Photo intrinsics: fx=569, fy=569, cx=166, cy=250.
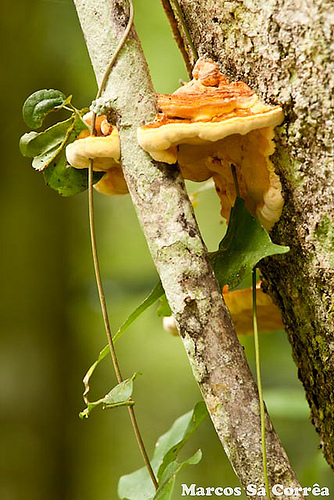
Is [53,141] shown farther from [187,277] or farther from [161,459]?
[161,459]

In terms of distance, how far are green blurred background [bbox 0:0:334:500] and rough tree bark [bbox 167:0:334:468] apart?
964mm

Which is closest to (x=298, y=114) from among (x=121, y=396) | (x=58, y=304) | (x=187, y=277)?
(x=187, y=277)

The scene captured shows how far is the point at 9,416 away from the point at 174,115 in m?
1.93

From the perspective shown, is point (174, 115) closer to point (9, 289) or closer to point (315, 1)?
point (315, 1)

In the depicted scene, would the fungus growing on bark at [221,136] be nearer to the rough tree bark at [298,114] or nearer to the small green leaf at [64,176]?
the rough tree bark at [298,114]

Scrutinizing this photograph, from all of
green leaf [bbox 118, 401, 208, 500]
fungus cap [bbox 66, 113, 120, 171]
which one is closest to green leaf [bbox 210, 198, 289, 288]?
fungus cap [bbox 66, 113, 120, 171]

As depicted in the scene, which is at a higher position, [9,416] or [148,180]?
[148,180]

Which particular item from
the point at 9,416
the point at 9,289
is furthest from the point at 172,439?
the point at 9,289

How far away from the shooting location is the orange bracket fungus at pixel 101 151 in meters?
0.92

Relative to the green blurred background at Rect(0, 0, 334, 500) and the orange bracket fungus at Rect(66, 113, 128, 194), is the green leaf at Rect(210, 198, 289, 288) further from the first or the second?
the green blurred background at Rect(0, 0, 334, 500)

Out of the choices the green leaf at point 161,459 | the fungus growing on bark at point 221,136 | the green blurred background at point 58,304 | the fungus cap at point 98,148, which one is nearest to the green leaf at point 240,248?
the fungus growing on bark at point 221,136

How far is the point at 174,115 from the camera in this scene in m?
0.86

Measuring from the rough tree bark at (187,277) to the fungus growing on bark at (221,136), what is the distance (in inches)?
2.0

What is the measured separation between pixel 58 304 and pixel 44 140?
1.75 m
